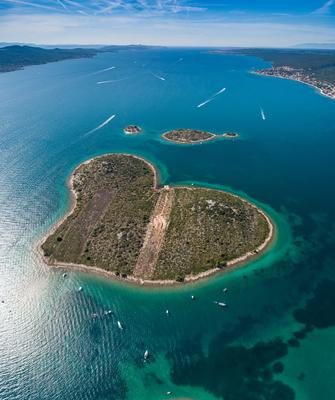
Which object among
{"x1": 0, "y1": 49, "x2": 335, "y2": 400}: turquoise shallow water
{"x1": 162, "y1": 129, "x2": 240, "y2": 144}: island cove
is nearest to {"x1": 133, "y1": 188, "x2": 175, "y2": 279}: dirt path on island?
{"x1": 0, "y1": 49, "x2": 335, "y2": 400}: turquoise shallow water

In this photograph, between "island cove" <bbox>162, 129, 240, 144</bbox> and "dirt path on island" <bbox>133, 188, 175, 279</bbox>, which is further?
"island cove" <bbox>162, 129, 240, 144</bbox>

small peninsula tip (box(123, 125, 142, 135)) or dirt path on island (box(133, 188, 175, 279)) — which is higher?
dirt path on island (box(133, 188, 175, 279))

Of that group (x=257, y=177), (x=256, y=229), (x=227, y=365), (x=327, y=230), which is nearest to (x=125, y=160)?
(x=257, y=177)

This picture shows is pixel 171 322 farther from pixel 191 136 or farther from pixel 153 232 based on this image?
pixel 191 136

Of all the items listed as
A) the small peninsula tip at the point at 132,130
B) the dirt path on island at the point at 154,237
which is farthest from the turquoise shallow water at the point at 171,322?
the small peninsula tip at the point at 132,130

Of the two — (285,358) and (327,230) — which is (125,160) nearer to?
(327,230)

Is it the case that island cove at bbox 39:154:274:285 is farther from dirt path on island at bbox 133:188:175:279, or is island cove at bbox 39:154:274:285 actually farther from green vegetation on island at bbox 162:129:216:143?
green vegetation on island at bbox 162:129:216:143

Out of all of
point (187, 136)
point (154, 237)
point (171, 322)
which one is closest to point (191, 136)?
point (187, 136)
